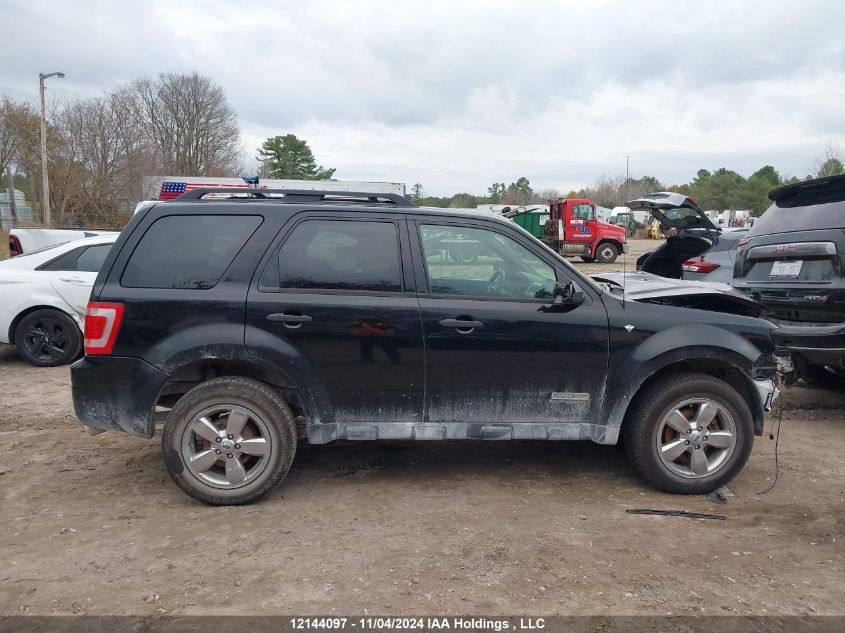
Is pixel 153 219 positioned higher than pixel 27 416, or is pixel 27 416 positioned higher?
pixel 153 219

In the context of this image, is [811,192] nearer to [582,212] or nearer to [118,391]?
[118,391]

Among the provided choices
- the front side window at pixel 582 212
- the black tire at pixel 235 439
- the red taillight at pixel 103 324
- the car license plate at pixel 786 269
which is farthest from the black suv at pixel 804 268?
the front side window at pixel 582 212

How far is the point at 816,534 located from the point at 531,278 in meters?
2.22

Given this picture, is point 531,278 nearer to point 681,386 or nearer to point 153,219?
point 681,386

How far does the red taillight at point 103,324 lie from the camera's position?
3.81 metres

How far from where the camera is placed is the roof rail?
13.9ft

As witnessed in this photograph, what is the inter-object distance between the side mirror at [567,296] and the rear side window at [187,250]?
1.94 meters

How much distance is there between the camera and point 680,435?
4070mm

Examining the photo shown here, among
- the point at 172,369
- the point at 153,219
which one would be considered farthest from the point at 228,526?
the point at 153,219

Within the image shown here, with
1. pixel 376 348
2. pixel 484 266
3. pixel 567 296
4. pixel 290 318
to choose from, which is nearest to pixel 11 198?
pixel 290 318

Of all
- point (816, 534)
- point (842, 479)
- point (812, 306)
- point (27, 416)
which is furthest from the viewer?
point (27, 416)

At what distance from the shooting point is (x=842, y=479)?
445cm

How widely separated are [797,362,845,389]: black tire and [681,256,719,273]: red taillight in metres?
1.81

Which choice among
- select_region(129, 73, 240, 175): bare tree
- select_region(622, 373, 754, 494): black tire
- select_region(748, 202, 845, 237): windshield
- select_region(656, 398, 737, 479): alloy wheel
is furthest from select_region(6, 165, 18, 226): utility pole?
select_region(656, 398, 737, 479): alloy wheel
